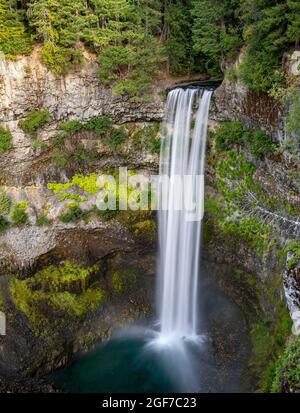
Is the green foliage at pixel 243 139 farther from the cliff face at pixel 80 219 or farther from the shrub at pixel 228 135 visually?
the cliff face at pixel 80 219

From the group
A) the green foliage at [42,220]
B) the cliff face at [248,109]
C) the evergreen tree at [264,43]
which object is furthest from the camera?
the green foliage at [42,220]

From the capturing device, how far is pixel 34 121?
25016mm

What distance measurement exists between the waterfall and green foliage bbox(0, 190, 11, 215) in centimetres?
997

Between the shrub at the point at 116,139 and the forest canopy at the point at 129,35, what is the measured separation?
255 cm

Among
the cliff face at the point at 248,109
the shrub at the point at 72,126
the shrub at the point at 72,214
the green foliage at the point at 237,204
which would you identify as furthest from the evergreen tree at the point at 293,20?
the shrub at the point at 72,214

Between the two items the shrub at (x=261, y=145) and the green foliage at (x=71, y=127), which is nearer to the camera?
the shrub at (x=261, y=145)

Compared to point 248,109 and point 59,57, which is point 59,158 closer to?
point 59,57

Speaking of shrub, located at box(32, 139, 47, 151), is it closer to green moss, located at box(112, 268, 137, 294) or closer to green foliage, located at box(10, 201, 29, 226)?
green foliage, located at box(10, 201, 29, 226)

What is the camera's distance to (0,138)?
24719 millimetres

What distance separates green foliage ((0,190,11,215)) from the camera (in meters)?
24.3

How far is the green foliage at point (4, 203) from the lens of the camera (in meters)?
24.3

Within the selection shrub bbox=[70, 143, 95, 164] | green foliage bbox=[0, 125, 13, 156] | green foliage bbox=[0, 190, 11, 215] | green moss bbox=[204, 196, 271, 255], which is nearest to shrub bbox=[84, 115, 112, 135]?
shrub bbox=[70, 143, 95, 164]

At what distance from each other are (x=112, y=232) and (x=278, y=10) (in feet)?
50.4
